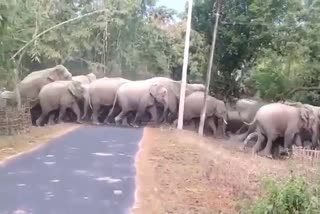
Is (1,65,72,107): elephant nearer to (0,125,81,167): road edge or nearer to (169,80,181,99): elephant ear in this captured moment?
(169,80,181,99): elephant ear

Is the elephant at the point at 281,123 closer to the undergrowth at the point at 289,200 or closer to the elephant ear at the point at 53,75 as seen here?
the elephant ear at the point at 53,75

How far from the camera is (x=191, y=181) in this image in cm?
845

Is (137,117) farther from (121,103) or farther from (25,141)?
(25,141)

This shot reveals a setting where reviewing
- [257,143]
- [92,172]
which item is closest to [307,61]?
[257,143]

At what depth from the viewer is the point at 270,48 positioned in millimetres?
19688

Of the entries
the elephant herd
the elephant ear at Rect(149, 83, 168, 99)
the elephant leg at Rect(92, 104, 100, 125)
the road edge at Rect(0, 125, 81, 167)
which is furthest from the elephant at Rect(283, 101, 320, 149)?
the road edge at Rect(0, 125, 81, 167)

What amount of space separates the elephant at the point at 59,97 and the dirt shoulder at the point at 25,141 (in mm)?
3003

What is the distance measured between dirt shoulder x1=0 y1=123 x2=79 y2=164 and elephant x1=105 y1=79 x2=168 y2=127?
3529 millimetres

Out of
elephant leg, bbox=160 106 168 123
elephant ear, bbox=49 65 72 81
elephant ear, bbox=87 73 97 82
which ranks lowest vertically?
elephant leg, bbox=160 106 168 123

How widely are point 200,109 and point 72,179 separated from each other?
10.4m

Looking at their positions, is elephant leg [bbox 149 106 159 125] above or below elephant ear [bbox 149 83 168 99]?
below

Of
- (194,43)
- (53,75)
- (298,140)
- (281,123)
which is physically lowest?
(298,140)

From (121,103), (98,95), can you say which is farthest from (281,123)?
(98,95)

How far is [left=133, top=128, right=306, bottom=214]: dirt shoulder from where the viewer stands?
6.96 metres
